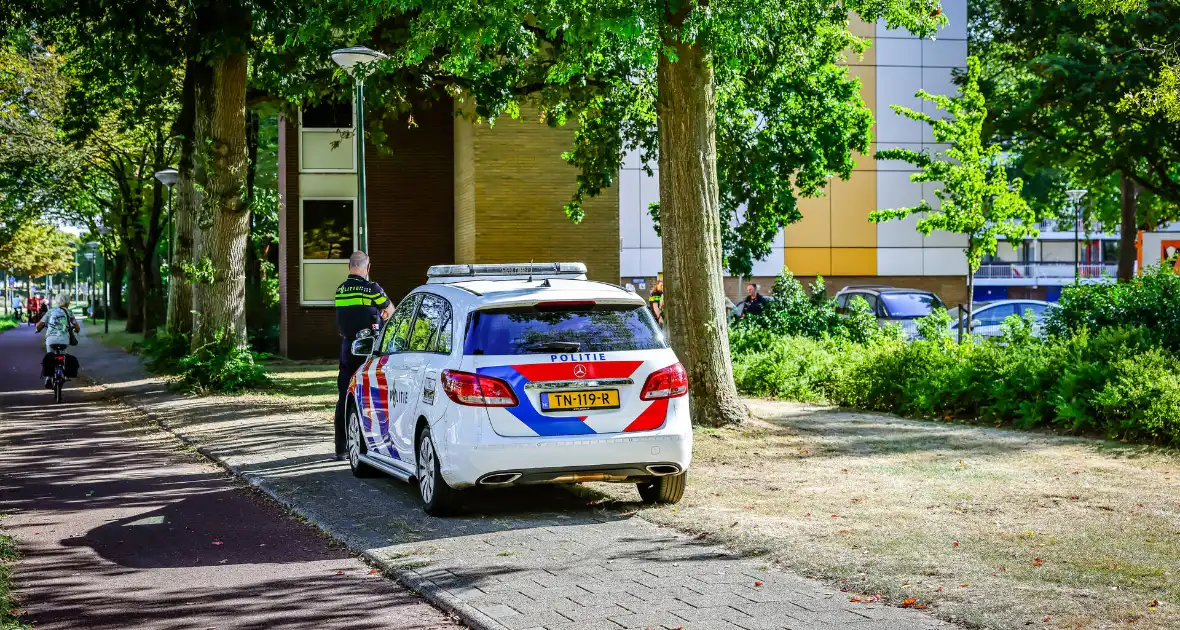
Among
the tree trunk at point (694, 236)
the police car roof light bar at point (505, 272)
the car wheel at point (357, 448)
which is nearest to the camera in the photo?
the police car roof light bar at point (505, 272)

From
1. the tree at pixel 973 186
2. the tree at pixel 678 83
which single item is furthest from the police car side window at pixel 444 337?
the tree at pixel 973 186

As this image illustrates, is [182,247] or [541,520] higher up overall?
[182,247]

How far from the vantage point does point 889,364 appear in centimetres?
1587

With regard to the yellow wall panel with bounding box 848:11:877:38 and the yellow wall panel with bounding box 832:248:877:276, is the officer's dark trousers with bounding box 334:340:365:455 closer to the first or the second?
the yellow wall panel with bounding box 848:11:877:38

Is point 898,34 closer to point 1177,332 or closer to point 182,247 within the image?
point 182,247

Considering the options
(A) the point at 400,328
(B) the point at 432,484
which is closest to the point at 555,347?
(B) the point at 432,484

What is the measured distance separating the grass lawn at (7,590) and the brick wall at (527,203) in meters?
20.8

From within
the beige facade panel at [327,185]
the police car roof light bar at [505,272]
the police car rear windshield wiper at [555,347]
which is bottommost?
the police car rear windshield wiper at [555,347]

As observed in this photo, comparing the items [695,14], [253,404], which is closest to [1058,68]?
[695,14]

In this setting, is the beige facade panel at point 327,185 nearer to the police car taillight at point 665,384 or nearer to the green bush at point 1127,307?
the green bush at point 1127,307

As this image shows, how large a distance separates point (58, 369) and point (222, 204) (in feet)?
12.4

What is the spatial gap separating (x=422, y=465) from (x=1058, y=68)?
785 inches

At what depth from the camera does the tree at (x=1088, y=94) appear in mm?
24406

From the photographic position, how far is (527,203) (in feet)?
94.4
